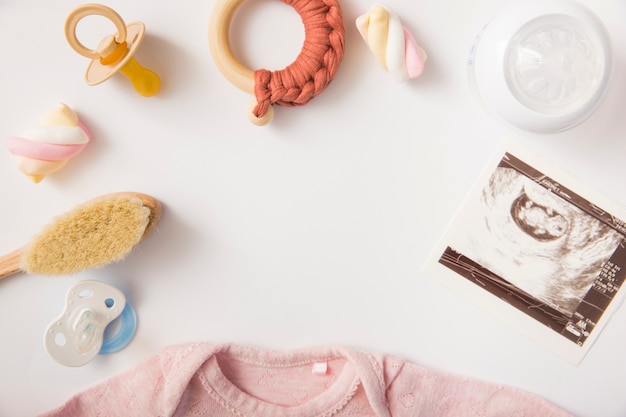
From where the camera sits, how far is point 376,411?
0.60 m

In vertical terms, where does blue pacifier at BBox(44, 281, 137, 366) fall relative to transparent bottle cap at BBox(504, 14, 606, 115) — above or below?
below

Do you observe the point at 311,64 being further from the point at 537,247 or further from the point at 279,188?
the point at 537,247

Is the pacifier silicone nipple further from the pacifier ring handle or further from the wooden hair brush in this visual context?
the wooden hair brush

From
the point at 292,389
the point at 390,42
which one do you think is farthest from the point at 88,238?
the point at 390,42

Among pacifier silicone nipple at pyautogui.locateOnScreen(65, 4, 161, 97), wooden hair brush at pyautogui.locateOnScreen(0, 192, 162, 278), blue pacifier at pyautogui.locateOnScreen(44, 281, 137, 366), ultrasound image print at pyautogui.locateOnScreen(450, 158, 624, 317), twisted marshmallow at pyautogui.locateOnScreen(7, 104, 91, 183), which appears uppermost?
ultrasound image print at pyautogui.locateOnScreen(450, 158, 624, 317)

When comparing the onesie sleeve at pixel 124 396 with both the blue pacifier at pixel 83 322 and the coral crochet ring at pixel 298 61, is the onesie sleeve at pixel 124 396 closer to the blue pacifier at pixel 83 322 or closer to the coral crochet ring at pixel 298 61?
the blue pacifier at pixel 83 322

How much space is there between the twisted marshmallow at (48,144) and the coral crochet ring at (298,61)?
7.8 inches

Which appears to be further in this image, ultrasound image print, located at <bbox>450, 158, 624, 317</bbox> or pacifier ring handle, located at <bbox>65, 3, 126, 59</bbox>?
ultrasound image print, located at <bbox>450, 158, 624, 317</bbox>

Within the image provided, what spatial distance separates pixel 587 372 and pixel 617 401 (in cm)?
7

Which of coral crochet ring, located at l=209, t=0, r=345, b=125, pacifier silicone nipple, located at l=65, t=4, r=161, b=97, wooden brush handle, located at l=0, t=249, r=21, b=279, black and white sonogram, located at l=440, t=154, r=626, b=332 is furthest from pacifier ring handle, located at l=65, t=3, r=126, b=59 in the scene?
black and white sonogram, located at l=440, t=154, r=626, b=332

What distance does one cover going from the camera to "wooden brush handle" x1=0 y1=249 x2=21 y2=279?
591 millimetres

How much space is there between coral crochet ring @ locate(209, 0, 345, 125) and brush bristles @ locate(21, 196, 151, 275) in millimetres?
200

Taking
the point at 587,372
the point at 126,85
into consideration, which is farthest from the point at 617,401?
the point at 126,85

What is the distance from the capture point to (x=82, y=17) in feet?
1.67
